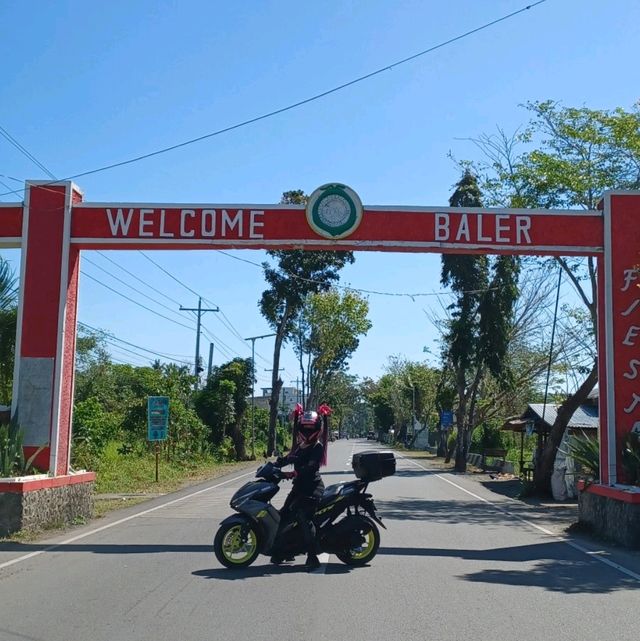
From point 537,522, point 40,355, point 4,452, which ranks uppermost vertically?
point 40,355

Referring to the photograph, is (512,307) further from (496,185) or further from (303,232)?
(303,232)

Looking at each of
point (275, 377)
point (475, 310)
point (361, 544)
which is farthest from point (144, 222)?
point (275, 377)

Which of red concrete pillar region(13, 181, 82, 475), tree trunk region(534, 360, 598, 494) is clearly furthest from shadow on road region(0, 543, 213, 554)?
tree trunk region(534, 360, 598, 494)

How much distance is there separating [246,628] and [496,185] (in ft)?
61.1

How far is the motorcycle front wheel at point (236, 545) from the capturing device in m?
9.34

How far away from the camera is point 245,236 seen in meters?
14.6

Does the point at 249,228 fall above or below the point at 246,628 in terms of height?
above

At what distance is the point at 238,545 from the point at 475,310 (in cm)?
3044

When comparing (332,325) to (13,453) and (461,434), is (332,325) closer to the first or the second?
(461,434)

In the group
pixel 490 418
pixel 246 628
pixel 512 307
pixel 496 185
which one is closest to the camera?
pixel 246 628

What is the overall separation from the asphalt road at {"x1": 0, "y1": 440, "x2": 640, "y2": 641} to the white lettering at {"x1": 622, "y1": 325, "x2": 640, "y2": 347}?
11.8 ft

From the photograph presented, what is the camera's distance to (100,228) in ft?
48.2

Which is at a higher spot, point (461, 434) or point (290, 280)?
point (290, 280)

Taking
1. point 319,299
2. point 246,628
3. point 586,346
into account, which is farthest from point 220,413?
point 246,628
